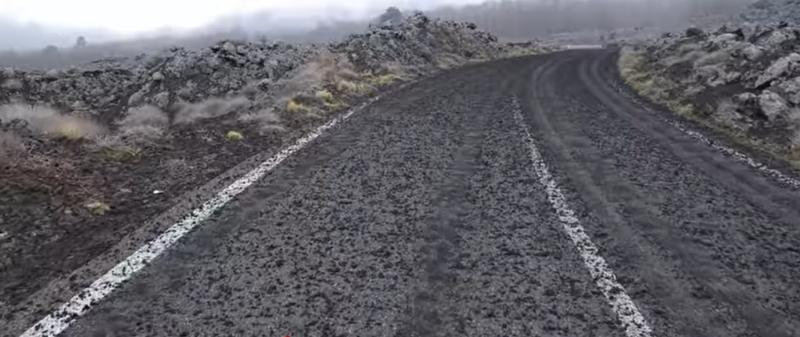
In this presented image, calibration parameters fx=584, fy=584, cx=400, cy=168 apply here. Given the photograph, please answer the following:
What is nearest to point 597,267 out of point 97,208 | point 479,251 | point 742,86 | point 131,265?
point 479,251

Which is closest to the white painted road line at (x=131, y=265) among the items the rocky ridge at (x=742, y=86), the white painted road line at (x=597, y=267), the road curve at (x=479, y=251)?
the road curve at (x=479, y=251)

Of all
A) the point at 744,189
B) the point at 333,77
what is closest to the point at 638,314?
the point at 744,189

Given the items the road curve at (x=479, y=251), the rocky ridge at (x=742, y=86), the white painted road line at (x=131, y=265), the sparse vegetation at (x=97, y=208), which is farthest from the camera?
the rocky ridge at (x=742, y=86)

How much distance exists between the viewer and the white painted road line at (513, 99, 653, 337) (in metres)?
4.21

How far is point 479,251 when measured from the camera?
5.45 m

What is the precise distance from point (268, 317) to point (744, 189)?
655 centimetres

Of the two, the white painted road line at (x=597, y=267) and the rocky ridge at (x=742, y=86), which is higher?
the rocky ridge at (x=742, y=86)

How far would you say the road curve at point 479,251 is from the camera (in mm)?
4234

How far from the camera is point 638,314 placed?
4.34 metres

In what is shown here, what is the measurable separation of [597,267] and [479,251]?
3.44 ft

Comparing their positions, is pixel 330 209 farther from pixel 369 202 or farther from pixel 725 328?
pixel 725 328

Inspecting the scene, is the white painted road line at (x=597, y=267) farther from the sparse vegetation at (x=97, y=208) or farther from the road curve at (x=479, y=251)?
the sparse vegetation at (x=97, y=208)

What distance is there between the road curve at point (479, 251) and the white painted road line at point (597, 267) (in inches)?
0.9

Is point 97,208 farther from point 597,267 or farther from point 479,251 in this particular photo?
point 597,267
